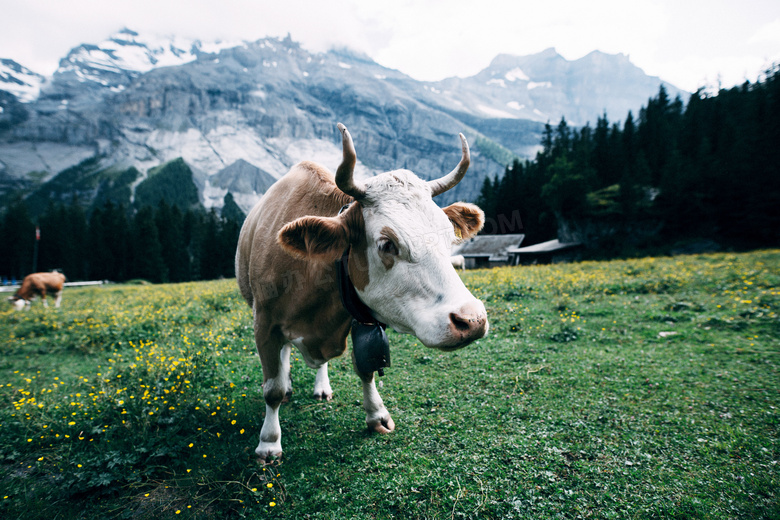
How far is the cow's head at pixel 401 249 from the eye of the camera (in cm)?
242

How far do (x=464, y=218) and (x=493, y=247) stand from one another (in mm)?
45030

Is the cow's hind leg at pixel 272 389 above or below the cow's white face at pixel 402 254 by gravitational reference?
below

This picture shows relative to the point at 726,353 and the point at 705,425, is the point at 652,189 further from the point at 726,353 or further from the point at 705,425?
the point at 705,425

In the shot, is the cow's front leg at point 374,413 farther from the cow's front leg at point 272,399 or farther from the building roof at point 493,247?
the building roof at point 493,247

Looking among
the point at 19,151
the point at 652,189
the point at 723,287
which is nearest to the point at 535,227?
the point at 652,189

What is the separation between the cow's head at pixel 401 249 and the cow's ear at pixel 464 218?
1.41ft

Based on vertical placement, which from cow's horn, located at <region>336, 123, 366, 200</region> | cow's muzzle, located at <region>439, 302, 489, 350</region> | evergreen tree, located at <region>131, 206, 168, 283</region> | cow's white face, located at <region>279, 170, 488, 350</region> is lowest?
evergreen tree, located at <region>131, 206, 168, 283</region>

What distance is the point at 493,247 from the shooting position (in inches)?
1837

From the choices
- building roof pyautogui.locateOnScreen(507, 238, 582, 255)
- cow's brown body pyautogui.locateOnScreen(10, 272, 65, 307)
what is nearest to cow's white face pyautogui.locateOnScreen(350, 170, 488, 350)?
cow's brown body pyautogui.locateOnScreen(10, 272, 65, 307)

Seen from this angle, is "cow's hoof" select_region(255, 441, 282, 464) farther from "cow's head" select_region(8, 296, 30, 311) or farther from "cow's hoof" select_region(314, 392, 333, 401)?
"cow's head" select_region(8, 296, 30, 311)

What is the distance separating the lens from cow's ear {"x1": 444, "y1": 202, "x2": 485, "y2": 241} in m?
3.38

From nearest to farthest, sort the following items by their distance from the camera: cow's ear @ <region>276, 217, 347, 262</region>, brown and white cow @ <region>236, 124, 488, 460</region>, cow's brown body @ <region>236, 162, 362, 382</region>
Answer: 1. brown and white cow @ <region>236, 124, 488, 460</region>
2. cow's ear @ <region>276, 217, 347, 262</region>
3. cow's brown body @ <region>236, 162, 362, 382</region>

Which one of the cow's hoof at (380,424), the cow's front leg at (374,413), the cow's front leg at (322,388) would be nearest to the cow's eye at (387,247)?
the cow's front leg at (374,413)

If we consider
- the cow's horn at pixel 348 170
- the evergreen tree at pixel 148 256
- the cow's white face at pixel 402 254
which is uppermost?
the cow's horn at pixel 348 170
